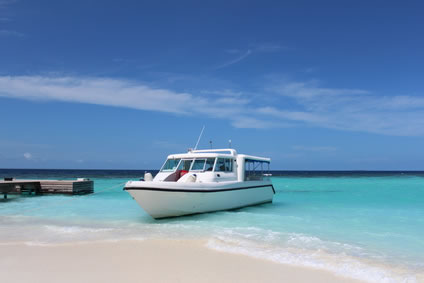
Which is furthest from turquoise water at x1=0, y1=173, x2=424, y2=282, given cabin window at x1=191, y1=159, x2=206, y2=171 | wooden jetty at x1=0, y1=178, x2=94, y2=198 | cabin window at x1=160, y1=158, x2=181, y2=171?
wooden jetty at x1=0, y1=178, x2=94, y2=198

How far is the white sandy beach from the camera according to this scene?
6.48 meters

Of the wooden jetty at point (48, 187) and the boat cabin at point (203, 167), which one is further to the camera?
the wooden jetty at point (48, 187)

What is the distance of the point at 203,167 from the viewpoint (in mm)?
14945

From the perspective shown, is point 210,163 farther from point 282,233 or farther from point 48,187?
point 48,187

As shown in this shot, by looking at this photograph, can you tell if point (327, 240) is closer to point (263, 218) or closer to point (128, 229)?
point (263, 218)

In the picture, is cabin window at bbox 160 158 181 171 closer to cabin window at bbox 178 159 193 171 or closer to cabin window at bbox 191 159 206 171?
cabin window at bbox 178 159 193 171

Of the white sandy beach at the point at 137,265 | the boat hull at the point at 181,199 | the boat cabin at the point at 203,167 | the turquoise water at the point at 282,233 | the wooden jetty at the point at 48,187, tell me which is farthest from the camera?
the wooden jetty at the point at 48,187

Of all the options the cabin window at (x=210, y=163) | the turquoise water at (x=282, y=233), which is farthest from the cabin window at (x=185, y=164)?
the turquoise water at (x=282, y=233)

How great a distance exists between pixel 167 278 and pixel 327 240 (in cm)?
574

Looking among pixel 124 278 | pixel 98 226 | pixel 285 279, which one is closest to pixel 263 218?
pixel 98 226

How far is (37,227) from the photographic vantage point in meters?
12.0

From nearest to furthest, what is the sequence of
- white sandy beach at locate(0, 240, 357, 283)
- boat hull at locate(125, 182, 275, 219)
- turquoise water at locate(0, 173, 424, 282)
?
white sandy beach at locate(0, 240, 357, 283)
turquoise water at locate(0, 173, 424, 282)
boat hull at locate(125, 182, 275, 219)

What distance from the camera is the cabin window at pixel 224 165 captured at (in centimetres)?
1529

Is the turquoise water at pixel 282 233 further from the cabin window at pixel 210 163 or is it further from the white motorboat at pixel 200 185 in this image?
the cabin window at pixel 210 163
